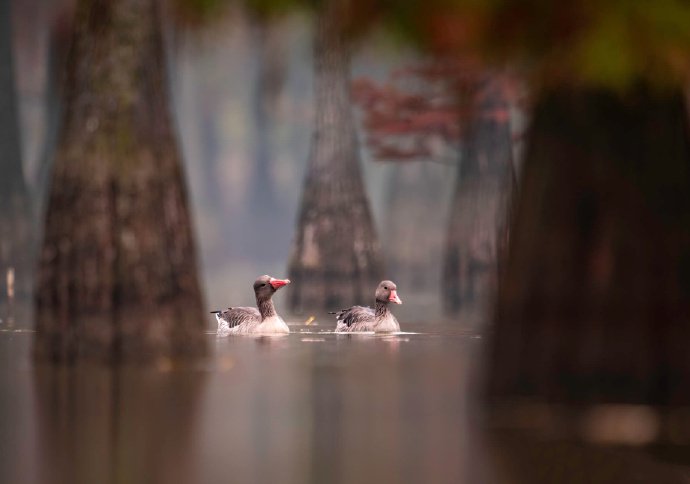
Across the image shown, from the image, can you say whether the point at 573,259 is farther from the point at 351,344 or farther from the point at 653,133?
the point at 351,344

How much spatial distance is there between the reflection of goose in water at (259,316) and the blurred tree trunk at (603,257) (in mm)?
6907

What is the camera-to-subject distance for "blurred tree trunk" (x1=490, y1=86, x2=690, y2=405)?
8320 millimetres

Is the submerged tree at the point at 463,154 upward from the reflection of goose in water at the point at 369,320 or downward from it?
upward

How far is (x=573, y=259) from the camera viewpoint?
331 inches

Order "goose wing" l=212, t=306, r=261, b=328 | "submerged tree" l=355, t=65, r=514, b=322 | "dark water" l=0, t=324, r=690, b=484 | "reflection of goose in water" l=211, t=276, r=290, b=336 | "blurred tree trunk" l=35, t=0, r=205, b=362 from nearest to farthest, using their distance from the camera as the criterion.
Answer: "dark water" l=0, t=324, r=690, b=484, "blurred tree trunk" l=35, t=0, r=205, b=362, "reflection of goose in water" l=211, t=276, r=290, b=336, "goose wing" l=212, t=306, r=261, b=328, "submerged tree" l=355, t=65, r=514, b=322

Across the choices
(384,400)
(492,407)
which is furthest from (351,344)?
(492,407)

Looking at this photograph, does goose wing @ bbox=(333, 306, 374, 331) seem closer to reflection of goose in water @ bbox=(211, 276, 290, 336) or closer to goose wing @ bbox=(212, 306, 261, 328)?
reflection of goose in water @ bbox=(211, 276, 290, 336)

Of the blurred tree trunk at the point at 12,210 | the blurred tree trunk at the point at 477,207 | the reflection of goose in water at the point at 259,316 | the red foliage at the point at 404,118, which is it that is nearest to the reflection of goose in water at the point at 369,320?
the reflection of goose in water at the point at 259,316

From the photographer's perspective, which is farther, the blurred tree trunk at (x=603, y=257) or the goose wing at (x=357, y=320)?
the goose wing at (x=357, y=320)

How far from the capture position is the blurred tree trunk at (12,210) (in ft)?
100

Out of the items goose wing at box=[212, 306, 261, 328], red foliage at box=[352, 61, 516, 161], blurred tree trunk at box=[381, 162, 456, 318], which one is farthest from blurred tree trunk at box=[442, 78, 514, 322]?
goose wing at box=[212, 306, 261, 328]

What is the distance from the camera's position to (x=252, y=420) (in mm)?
8656

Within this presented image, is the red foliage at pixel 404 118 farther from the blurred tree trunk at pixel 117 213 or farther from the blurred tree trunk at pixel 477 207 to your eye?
the blurred tree trunk at pixel 117 213

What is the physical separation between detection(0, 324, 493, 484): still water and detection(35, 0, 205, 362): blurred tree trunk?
448 mm
